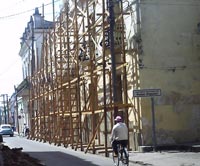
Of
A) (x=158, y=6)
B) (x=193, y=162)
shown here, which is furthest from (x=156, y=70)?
(x=193, y=162)

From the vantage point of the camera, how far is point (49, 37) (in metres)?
37.0

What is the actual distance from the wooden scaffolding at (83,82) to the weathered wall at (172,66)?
888 mm

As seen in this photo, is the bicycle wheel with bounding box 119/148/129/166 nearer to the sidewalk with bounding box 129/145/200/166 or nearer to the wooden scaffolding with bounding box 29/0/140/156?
the sidewalk with bounding box 129/145/200/166

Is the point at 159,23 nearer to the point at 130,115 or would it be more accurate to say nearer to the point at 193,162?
the point at 130,115

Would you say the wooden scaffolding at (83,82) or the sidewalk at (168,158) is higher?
the wooden scaffolding at (83,82)

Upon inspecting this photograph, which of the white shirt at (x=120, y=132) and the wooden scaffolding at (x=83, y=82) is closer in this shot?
the white shirt at (x=120, y=132)

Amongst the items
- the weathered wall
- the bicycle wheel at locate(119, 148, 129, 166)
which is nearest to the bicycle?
the bicycle wheel at locate(119, 148, 129, 166)

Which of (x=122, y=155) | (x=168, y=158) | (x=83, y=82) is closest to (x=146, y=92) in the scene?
(x=168, y=158)

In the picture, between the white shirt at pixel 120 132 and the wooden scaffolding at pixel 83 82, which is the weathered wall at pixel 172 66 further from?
the white shirt at pixel 120 132

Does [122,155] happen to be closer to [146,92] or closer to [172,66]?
[146,92]

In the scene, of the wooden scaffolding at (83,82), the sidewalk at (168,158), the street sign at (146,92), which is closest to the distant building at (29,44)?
the wooden scaffolding at (83,82)

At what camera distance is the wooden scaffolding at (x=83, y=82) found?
2381cm

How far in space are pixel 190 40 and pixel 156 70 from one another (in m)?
2.29

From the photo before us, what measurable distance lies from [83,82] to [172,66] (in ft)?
26.8
